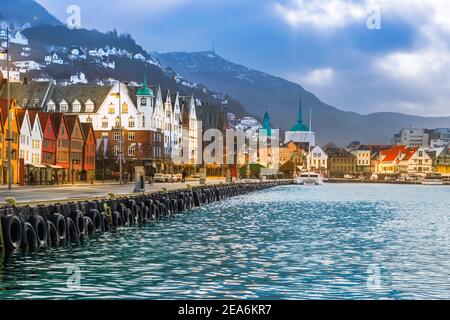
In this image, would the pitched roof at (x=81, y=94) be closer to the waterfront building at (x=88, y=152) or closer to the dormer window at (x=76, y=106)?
the dormer window at (x=76, y=106)

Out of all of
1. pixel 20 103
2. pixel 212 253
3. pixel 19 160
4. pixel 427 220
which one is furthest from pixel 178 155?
pixel 212 253

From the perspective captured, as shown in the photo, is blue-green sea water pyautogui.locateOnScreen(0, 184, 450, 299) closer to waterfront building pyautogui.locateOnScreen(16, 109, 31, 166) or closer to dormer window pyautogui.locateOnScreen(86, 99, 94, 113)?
waterfront building pyautogui.locateOnScreen(16, 109, 31, 166)

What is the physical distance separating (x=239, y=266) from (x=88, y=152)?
115649mm

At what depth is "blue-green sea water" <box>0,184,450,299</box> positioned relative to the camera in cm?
2828

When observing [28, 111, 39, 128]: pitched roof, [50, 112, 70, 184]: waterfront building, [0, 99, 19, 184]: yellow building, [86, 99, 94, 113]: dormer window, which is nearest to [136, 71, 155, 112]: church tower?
[86, 99, 94, 113]: dormer window

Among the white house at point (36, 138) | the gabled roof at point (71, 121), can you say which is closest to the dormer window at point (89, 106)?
the gabled roof at point (71, 121)

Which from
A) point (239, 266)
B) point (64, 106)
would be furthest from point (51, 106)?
point (239, 266)

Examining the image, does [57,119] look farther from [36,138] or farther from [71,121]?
[36,138]

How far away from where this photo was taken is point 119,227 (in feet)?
200

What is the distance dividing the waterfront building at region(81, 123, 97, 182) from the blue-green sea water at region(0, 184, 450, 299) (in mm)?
87838

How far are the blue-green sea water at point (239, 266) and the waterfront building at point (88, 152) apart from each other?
87.8 meters
